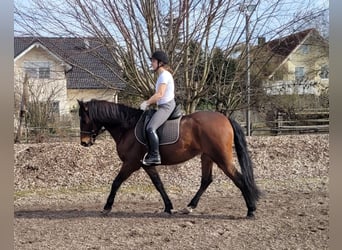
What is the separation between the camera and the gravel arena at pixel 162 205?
4.26 meters

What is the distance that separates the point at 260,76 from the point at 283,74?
422 cm

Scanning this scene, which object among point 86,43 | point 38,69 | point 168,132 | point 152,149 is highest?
point 86,43

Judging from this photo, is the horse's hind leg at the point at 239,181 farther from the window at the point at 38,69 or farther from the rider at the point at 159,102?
the window at the point at 38,69

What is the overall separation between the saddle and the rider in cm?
7

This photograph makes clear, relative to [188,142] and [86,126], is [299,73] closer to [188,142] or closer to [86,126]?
[188,142]

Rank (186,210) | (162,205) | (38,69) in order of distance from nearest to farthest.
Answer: (186,210), (162,205), (38,69)

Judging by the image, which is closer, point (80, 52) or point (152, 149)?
point (152, 149)

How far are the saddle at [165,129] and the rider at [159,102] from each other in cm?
7

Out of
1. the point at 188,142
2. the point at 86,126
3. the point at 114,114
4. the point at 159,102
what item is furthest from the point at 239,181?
the point at 86,126

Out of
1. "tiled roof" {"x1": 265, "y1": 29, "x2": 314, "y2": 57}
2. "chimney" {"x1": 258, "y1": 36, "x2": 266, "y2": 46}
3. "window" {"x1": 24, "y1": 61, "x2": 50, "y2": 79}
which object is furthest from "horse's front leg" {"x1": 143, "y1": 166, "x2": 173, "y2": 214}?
"window" {"x1": 24, "y1": 61, "x2": 50, "y2": 79}

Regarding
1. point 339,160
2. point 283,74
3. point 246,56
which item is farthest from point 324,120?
point 339,160

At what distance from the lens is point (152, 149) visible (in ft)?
17.0

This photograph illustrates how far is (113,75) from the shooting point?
382 inches

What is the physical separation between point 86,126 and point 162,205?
1451 millimetres
